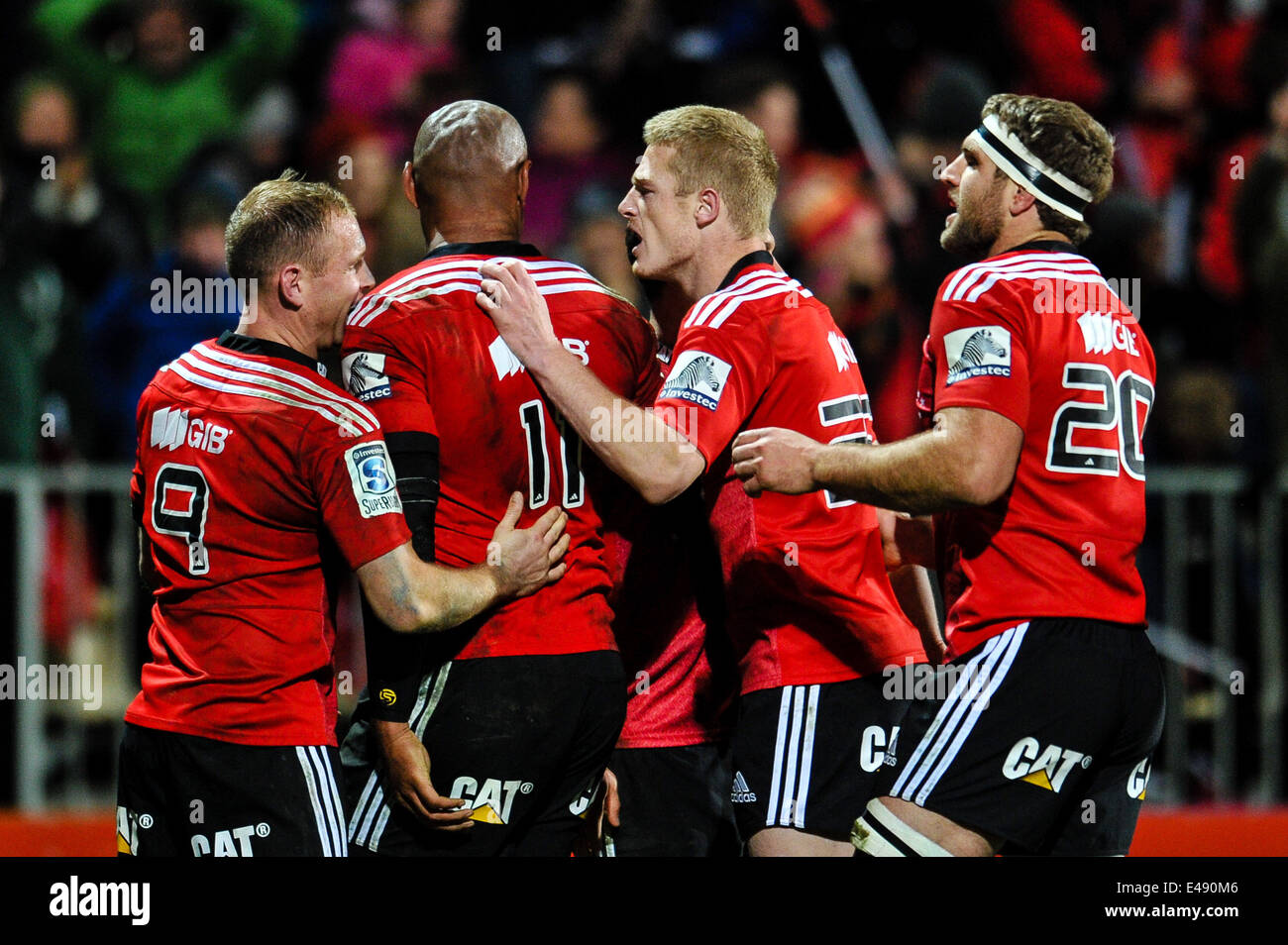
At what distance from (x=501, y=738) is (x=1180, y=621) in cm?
469

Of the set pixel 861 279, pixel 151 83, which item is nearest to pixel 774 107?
pixel 861 279

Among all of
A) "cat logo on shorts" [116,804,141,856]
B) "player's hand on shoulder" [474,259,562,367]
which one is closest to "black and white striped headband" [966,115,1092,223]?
"player's hand on shoulder" [474,259,562,367]

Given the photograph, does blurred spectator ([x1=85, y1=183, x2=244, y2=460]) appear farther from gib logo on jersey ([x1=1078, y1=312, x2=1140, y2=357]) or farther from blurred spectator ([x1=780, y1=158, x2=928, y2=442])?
gib logo on jersey ([x1=1078, y1=312, x2=1140, y2=357])

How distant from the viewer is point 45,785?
701 centimetres

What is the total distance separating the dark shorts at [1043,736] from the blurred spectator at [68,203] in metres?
5.74

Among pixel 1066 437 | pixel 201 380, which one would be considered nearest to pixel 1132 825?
pixel 1066 437

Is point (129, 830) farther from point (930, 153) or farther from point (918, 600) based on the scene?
point (930, 153)

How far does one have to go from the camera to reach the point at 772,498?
4.19m

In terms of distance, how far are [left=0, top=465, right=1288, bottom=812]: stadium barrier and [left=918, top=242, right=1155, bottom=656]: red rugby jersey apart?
352 centimetres

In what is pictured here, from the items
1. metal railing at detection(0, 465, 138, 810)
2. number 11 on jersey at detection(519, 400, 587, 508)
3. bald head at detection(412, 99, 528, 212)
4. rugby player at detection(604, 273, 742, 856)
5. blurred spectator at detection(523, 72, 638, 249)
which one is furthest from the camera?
blurred spectator at detection(523, 72, 638, 249)

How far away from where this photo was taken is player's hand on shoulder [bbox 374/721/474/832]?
3908mm

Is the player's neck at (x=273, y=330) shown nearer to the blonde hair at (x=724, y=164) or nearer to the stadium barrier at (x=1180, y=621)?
the blonde hair at (x=724, y=164)

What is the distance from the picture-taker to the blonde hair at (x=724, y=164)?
439 cm

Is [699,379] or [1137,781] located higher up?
[699,379]
